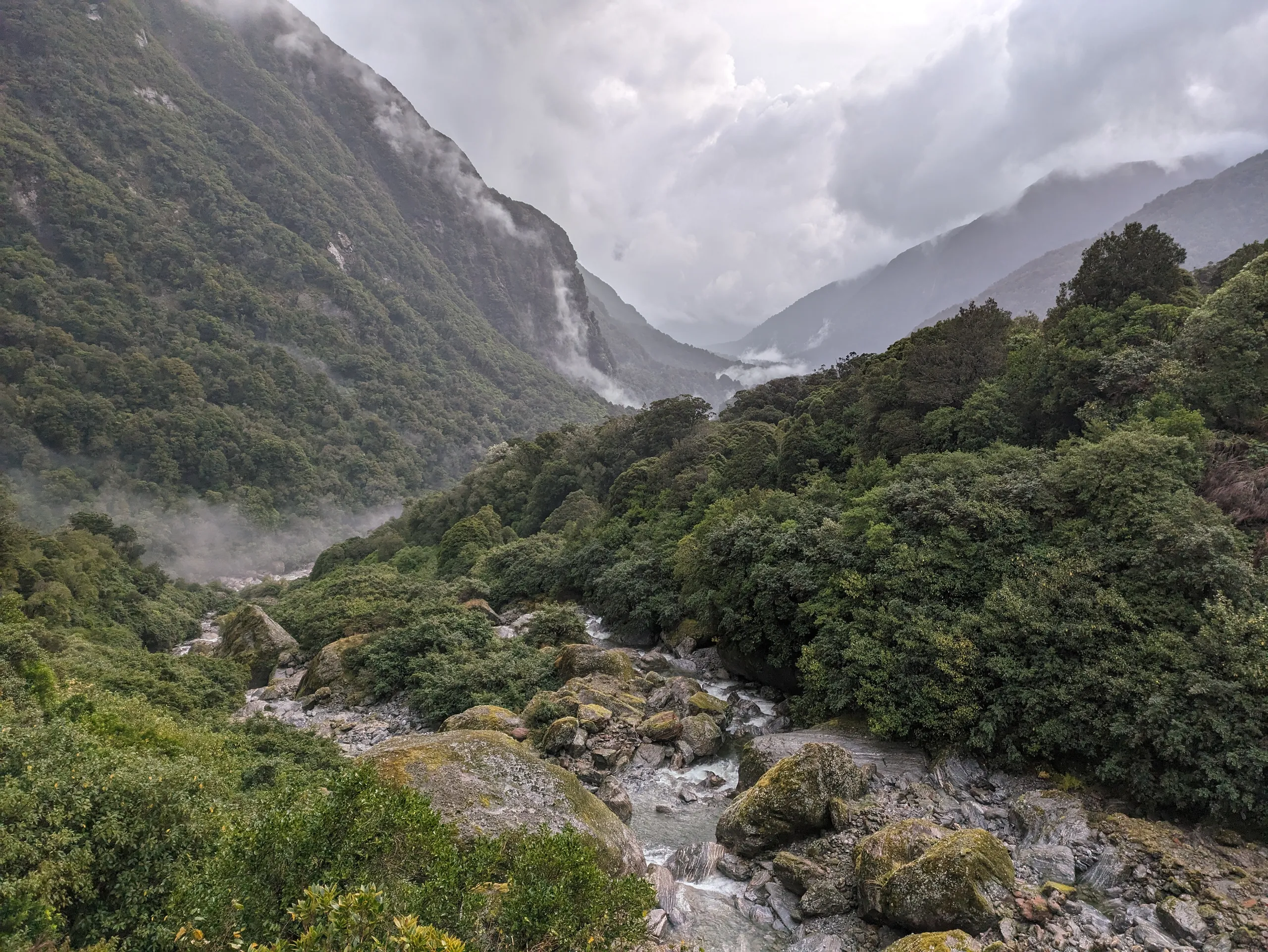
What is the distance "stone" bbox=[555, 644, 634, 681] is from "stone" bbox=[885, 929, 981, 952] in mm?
14597

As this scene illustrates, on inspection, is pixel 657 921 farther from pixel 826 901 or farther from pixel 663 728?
pixel 663 728

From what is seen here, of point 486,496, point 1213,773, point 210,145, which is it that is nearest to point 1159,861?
point 1213,773

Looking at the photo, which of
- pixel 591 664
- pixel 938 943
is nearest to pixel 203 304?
pixel 591 664

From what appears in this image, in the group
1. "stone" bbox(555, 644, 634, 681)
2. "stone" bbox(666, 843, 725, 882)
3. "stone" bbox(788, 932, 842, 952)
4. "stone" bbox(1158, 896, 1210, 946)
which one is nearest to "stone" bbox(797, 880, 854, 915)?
"stone" bbox(788, 932, 842, 952)

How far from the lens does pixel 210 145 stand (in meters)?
142

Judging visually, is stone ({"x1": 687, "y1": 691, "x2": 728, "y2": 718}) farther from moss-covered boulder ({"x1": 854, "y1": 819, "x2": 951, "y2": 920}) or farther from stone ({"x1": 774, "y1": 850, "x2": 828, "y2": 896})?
moss-covered boulder ({"x1": 854, "y1": 819, "x2": 951, "y2": 920})

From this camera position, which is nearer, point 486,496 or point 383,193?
point 486,496

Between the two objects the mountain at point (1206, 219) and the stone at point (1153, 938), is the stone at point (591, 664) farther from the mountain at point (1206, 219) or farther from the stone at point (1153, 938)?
the mountain at point (1206, 219)

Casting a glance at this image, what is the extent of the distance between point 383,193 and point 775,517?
22113 cm

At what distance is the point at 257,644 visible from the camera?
28422 mm

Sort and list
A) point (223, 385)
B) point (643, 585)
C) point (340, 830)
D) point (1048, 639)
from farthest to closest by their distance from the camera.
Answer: point (223, 385) → point (643, 585) → point (1048, 639) → point (340, 830)

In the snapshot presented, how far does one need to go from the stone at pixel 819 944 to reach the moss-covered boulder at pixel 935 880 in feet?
2.45

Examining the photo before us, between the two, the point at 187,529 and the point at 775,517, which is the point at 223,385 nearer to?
the point at 187,529

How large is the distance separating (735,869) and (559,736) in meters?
6.56
